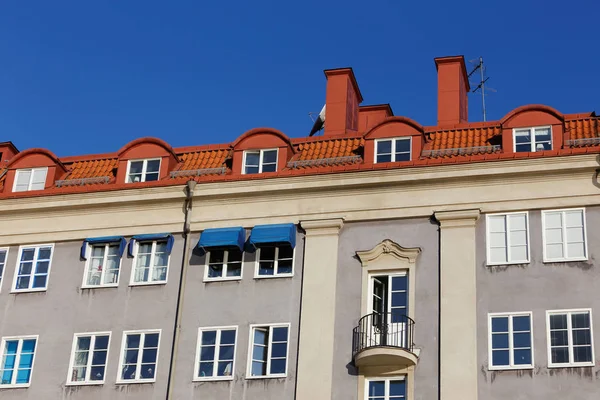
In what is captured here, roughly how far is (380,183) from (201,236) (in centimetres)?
543

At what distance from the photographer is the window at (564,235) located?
105 ft

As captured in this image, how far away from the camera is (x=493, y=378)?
3053 centimetres

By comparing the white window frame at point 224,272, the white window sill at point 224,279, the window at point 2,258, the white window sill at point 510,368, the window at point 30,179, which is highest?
the window at point 30,179

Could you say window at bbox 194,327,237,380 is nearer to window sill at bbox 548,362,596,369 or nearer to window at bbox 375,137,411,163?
window at bbox 375,137,411,163

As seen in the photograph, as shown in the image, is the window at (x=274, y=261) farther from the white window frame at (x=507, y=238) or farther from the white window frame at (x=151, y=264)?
the white window frame at (x=507, y=238)

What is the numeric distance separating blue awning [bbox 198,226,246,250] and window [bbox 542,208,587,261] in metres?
8.57

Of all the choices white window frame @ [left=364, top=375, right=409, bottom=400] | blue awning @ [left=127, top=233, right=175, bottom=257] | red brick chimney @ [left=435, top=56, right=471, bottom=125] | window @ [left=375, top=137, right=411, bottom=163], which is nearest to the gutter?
blue awning @ [left=127, top=233, right=175, bottom=257]

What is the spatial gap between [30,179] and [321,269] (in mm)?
10853

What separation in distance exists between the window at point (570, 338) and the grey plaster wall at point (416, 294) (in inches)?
120

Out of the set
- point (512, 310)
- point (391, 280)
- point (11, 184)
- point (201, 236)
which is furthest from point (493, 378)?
point (11, 184)

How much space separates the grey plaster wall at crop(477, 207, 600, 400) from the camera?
2997 cm

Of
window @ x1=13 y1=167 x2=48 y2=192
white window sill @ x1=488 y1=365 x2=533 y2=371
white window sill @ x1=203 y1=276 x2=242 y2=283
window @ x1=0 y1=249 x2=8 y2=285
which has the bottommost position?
white window sill @ x1=488 y1=365 x2=533 y2=371

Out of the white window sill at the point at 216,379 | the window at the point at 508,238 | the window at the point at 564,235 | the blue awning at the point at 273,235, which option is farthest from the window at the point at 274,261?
the window at the point at 564,235

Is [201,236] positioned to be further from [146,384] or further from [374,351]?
[374,351]
